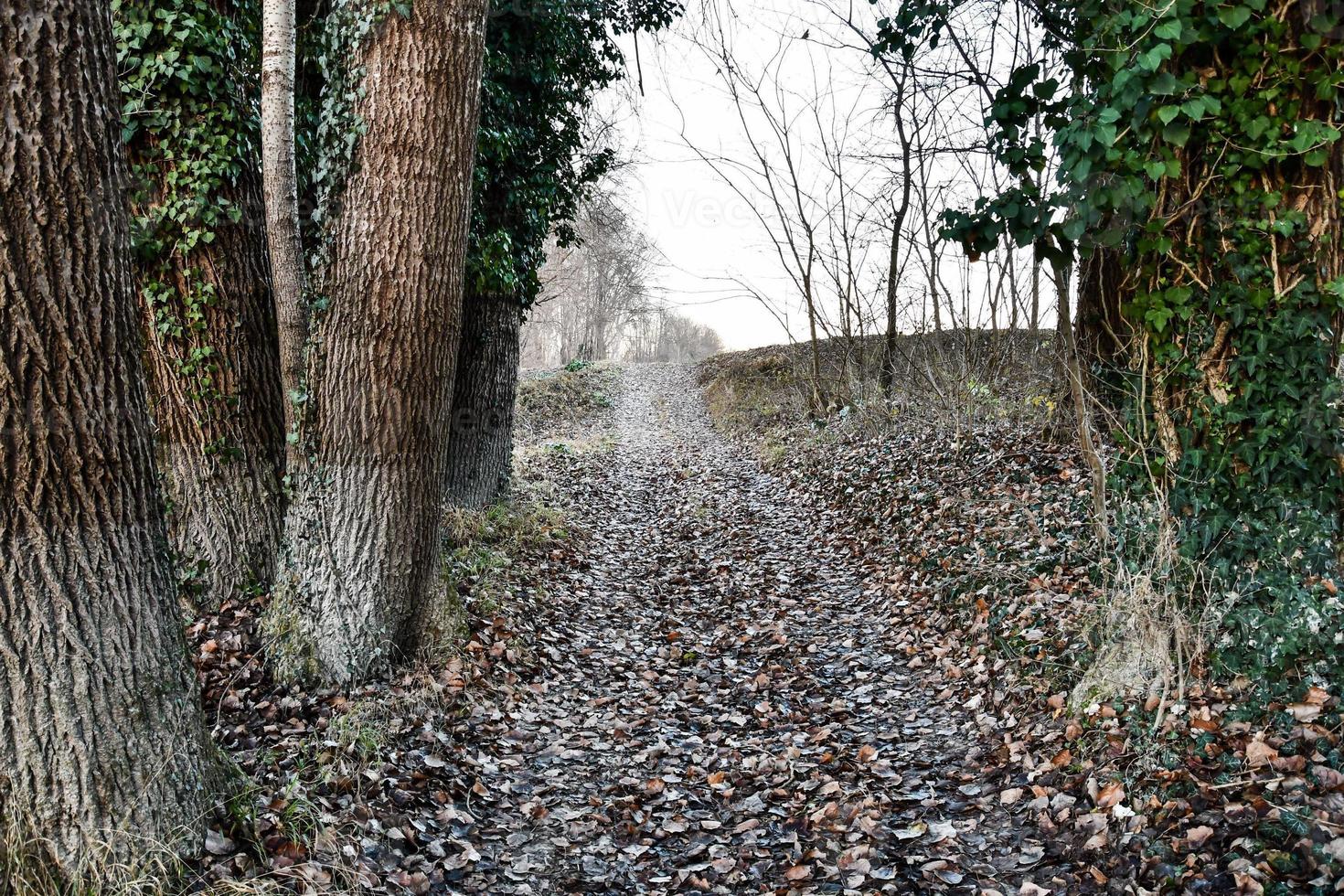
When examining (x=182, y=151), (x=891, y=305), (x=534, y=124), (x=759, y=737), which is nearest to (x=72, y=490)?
(x=182, y=151)

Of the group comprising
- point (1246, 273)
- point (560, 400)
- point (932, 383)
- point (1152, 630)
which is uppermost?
point (560, 400)

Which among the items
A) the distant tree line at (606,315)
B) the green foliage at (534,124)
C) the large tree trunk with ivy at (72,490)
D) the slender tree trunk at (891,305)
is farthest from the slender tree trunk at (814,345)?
the large tree trunk with ivy at (72,490)

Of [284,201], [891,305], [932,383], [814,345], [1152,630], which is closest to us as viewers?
[1152,630]

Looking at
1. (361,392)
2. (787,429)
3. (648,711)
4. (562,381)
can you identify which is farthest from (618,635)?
(562,381)

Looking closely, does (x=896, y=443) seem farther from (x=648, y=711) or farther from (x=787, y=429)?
(x=648, y=711)

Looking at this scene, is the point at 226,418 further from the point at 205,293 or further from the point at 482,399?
the point at 482,399

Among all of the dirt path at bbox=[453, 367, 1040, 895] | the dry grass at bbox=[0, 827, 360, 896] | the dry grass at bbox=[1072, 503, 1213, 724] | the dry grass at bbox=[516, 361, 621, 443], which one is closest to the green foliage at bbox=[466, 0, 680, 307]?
the dirt path at bbox=[453, 367, 1040, 895]

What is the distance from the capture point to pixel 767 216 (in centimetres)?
1242

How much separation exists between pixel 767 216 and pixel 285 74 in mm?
9196

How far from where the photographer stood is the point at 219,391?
473 cm

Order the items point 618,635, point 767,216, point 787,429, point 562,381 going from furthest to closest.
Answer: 1. point 562,381
2. point 787,429
3. point 767,216
4. point 618,635

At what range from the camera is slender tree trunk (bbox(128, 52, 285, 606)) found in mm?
4605

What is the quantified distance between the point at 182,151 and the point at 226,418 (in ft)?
5.14

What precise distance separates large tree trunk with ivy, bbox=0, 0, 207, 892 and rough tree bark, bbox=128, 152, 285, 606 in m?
2.04
